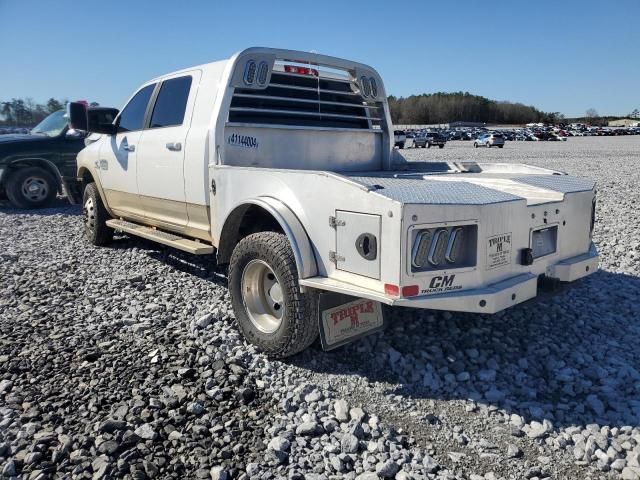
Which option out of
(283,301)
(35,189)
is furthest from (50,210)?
(283,301)

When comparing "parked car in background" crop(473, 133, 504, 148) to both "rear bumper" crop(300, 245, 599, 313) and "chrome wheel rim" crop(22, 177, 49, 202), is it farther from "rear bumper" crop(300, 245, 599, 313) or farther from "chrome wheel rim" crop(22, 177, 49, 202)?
"rear bumper" crop(300, 245, 599, 313)

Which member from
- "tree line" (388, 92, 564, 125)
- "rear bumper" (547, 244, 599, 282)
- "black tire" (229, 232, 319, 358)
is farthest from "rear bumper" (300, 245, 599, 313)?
"tree line" (388, 92, 564, 125)

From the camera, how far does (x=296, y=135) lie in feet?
16.4

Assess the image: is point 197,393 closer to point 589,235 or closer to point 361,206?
point 361,206

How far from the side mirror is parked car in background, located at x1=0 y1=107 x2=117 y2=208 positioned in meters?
4.50

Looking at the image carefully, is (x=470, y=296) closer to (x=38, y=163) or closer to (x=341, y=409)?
(x=341, y=409)

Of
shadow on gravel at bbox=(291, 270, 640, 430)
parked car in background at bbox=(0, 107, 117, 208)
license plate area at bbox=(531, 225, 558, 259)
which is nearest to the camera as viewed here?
Result: shadow on gravel at bbox=(291, 270, 640, 430)

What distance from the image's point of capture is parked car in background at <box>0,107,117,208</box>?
10.5m

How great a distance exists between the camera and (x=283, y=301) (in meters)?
3.52

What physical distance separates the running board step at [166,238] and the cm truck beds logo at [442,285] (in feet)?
7.56

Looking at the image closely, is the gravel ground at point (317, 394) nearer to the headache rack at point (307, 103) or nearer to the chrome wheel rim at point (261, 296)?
the chrome wheel rim at point (261, 296)

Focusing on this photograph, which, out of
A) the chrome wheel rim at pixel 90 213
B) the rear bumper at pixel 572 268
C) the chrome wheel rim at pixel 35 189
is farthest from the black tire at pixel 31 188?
the rear bumper at pixel 572 268

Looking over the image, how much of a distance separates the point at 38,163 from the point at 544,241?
10.4 meters

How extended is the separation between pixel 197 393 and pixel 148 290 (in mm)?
2294
